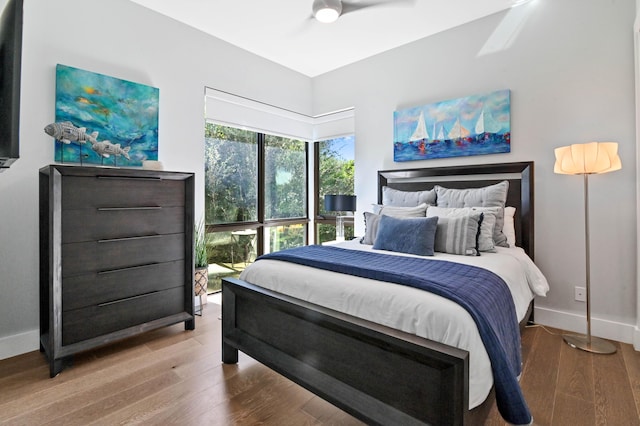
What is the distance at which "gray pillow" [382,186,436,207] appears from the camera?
3084 millimetres

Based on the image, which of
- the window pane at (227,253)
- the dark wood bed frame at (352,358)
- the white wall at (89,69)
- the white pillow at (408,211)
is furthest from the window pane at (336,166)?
the dark wood bed frame at (352,358)

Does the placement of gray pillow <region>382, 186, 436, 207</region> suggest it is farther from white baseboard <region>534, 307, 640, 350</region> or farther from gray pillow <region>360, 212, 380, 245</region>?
white baseboard <region>534, 307, 640, 350</region>

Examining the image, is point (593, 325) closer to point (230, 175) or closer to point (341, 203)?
point (341, 203)

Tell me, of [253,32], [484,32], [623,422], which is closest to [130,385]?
[623,422]

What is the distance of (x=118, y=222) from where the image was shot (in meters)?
2.31

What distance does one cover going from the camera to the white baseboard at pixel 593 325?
2.42 m

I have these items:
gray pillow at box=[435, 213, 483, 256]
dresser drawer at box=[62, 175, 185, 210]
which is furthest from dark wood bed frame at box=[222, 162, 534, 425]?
gray pillow at box=[435, 213, 483, 256]

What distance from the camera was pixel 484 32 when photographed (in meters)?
3.05

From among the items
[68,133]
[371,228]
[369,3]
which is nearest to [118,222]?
[68,133]

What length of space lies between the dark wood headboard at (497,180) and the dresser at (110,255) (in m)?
2.22

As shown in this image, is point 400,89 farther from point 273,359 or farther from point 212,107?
point 273,359

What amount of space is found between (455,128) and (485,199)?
0.84 meters

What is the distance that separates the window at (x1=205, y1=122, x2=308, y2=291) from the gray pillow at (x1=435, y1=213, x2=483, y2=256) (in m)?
2.35

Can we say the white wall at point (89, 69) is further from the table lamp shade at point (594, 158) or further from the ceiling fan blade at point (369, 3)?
the table lamp shade at point (594, 158)
